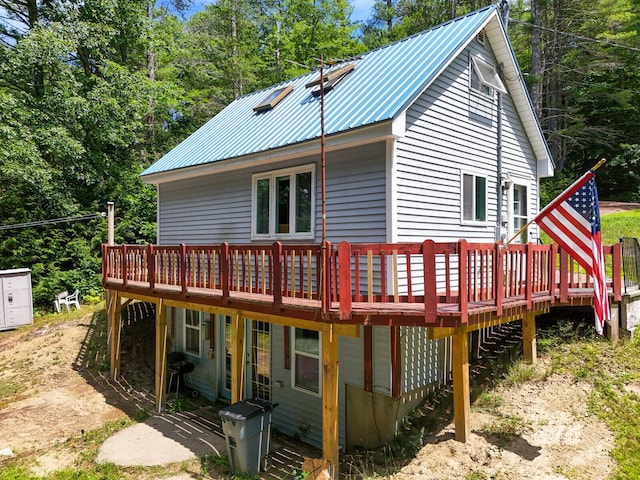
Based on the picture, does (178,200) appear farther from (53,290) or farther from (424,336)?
(53,290)

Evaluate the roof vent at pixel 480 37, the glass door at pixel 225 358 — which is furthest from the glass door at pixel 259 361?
the roof vent at pixel 480 37

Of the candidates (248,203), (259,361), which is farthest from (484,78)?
(259,361)

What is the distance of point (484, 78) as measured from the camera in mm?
9961

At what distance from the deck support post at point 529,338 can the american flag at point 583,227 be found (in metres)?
2.44

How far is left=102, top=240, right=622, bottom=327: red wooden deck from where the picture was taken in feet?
18.1

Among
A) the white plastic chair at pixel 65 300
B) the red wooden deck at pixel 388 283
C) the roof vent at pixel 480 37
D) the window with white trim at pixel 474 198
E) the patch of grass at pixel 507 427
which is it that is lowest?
the patch of grass at pixel 507 427

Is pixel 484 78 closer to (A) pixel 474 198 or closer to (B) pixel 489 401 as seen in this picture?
(A) pixel 474 198

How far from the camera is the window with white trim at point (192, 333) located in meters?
12.7

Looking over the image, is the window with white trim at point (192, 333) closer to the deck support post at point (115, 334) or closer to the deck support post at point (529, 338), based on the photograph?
the deck support post at point (115, 334)

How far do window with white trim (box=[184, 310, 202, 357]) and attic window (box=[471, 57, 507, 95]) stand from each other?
9.93 meters

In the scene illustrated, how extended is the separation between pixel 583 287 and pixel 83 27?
72.7 ft

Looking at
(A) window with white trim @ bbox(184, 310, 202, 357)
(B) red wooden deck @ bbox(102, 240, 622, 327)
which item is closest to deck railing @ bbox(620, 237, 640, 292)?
(B) red wooden deck @ bbox(102, 240, 622, 327)

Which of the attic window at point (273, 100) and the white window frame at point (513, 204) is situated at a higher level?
the attic window at point (273, 100)

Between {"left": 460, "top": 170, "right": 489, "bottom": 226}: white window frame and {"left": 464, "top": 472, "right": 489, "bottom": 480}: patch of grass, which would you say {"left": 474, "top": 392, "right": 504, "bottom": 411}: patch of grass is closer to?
{"left": 464, "top": 472, "right": 489, "bottom": 480}: patch of grass
